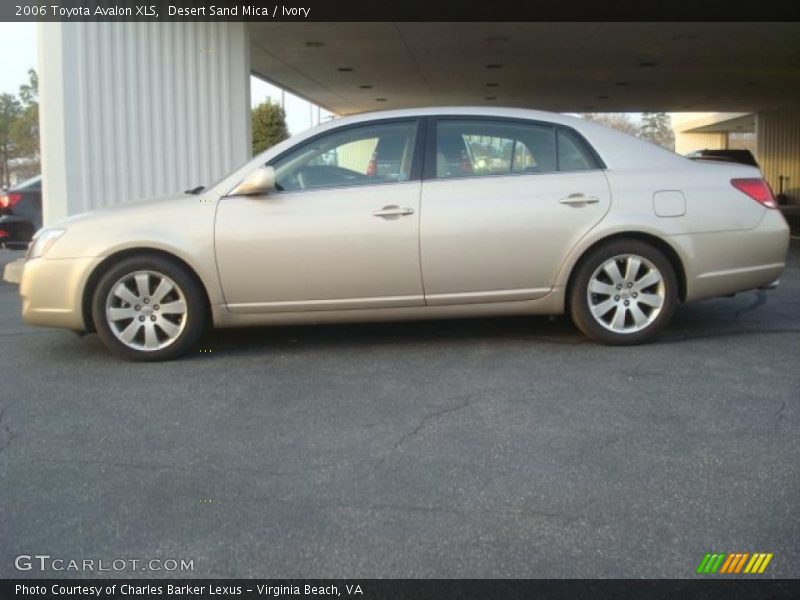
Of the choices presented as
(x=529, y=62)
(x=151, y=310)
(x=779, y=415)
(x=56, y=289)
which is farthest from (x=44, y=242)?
(x=529, y=62)

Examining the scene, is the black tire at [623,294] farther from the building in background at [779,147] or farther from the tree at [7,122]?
the tree at [7,122]

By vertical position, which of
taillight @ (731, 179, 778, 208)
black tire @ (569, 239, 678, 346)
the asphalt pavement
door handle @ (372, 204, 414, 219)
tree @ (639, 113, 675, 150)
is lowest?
the asphalt pavement

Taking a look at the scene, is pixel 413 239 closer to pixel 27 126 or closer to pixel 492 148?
pixel 492 148

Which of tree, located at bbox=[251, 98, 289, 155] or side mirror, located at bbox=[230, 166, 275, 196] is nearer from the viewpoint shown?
side mirror, located at bbox=[230, 166, 275, 196]

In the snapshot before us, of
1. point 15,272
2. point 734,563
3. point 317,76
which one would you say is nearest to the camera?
point 734,563

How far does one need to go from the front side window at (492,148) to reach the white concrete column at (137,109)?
522cm

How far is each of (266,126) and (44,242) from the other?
2403 centimetres

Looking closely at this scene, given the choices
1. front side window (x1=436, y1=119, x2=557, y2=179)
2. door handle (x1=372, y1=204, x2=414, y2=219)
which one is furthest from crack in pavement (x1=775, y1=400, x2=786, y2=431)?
door handle (x1=372, y1=204, x2=414, y2=219)

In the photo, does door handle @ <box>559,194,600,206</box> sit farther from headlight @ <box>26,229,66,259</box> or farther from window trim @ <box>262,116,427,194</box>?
headlight @ <box>26,229,66,259</box>

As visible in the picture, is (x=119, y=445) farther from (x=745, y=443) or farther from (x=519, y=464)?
(x=745, y=443)

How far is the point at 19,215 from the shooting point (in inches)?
410

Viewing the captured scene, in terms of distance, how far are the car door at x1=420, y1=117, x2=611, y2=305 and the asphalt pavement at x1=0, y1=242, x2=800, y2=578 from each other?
0.48 m

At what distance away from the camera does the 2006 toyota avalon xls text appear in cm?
545
